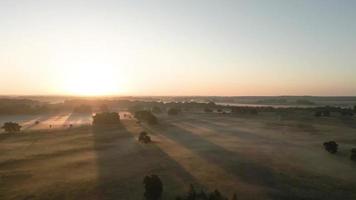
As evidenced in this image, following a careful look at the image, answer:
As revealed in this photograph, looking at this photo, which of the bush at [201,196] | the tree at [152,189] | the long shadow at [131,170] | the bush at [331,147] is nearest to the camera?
the bush at [201,196]

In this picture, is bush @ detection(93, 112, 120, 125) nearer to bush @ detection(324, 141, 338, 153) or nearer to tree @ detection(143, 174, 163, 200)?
bush @ detection(324, 141, 338, 153)

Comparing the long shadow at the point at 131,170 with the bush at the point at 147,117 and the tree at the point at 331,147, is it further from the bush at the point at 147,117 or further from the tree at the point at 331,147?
the bush at the point at 147,117

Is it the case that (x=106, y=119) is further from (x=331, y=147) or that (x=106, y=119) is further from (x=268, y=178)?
(x=268, y=178)

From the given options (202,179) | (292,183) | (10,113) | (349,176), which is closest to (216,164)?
(202,179)

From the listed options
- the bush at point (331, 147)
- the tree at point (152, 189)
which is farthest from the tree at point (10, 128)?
the bush at point (331, 147)

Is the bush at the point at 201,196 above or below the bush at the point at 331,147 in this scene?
below

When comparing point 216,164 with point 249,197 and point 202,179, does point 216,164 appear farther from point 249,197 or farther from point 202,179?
point 249,197
